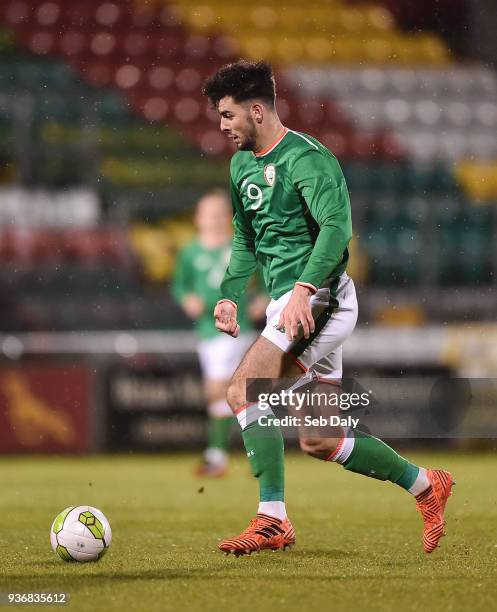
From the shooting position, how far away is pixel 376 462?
4562 millimetres

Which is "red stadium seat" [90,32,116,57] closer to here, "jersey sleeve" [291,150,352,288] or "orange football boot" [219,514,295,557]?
"jersey sleeve" [291,150,352,288]

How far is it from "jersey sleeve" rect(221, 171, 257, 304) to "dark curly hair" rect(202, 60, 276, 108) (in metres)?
0.41

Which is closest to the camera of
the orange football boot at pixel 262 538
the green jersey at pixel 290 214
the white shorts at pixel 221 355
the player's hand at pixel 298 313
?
the player's hand at pixel 298 313

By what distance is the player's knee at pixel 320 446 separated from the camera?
4477 millimetres

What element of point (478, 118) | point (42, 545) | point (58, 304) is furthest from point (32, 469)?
point (478, 118)

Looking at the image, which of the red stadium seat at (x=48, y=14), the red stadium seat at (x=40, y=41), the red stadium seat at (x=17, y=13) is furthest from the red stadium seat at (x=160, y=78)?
the red stadium seat at (x=17, y=13)

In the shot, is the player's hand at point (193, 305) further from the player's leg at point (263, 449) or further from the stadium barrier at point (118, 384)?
the player's leg at point (263, 449)

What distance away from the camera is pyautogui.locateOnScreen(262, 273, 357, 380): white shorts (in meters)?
4.45

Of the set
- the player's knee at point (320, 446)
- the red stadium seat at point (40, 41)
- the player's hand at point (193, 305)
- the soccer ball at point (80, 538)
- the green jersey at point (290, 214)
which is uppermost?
the red stadium seat at point (40, 41)

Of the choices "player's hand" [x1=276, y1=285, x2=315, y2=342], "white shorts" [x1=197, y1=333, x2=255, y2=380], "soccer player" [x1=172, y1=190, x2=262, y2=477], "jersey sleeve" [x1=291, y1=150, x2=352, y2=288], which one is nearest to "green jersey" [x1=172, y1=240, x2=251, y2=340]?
"soccer player" [x1=172, y1=190, x2=262, y2=477]

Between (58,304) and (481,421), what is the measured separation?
3905mm

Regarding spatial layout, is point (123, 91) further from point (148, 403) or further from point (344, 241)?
point (344, 241)

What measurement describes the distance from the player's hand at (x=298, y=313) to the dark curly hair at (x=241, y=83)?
77 cm

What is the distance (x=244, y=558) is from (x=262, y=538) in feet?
0.33
